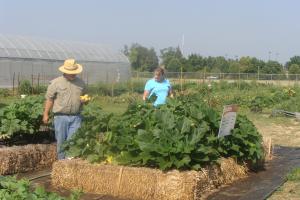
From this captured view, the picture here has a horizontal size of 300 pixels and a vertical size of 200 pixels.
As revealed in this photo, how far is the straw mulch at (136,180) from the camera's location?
5711mm

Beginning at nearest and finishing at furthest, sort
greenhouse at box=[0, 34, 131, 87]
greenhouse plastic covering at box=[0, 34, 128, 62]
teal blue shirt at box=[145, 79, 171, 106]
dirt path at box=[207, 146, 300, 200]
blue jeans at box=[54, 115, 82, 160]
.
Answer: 1. dirt path at box=[207, 146, 300, 200]
2. blue jeans at box=[54, 115, 82, 160]
3. teal blue shirt at box=[145, 79, 171, 106]
4. greenhouse at box=[0, 34, 131, 87]
5. greenhouse plastic covering at box=[0, 34, 128, 62]

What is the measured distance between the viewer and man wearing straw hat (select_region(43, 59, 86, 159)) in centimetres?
708

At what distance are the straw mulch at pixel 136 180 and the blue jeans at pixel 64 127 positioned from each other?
0.71 metres

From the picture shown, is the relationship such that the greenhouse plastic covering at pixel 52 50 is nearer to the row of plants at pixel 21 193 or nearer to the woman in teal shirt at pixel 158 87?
the woman in teal shirt at pixel 158 87

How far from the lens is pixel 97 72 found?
35844mm

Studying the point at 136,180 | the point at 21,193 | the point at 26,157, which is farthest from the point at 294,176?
the point at 21,193

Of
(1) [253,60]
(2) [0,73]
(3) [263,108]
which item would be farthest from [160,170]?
(1) [253,60]

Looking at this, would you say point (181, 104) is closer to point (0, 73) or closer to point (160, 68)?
point (160, 68)

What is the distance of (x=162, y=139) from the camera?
5875 mm

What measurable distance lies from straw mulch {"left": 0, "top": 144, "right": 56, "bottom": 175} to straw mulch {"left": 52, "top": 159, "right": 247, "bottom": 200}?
2.83 feet

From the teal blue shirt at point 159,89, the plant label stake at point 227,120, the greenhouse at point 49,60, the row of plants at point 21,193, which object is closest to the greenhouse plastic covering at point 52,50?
the greenhouse at point 49,60

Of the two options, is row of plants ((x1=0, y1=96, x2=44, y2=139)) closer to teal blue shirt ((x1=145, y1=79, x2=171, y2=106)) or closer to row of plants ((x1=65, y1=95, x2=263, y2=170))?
row of plants ((x1=65, y1=95, x2=263, y2=170))

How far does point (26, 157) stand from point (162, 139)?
2292 millimetres

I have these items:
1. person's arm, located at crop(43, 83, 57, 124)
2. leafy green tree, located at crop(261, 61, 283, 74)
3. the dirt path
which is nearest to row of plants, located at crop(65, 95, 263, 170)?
the dirt path
